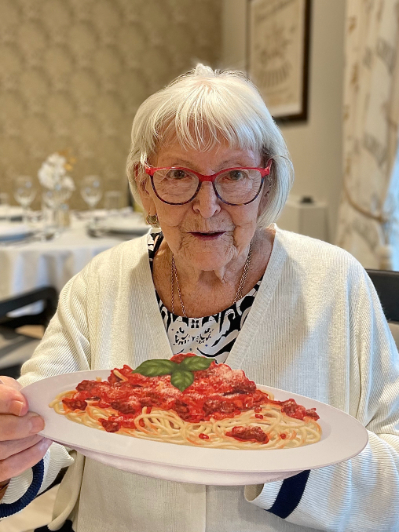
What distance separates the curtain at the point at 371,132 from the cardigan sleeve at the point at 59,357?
185 centimetres

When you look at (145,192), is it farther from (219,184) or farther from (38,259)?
(38,259)

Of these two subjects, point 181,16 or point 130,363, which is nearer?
point 130,363

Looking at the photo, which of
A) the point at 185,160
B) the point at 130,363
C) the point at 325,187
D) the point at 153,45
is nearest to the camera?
the point at 185,160

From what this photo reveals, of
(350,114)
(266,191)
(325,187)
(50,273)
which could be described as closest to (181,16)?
(325,187)

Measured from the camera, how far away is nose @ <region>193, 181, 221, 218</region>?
100 cm

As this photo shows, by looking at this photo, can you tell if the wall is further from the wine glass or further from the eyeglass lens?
the eyeglass lens

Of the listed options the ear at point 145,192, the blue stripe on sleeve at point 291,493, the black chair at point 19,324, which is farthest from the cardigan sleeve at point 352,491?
the black chair at point 19,324

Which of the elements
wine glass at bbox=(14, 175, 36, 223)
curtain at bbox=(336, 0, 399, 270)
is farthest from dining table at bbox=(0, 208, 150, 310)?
curtain at bbox=(336, 0, 399, 270)

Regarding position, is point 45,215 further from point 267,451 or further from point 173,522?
point 267,451

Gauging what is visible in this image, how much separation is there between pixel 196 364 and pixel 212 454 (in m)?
0.15

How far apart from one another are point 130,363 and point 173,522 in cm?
31

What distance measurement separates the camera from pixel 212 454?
0.72 meters

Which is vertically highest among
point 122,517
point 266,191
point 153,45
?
point 153,45

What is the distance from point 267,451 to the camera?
28.8 inches
